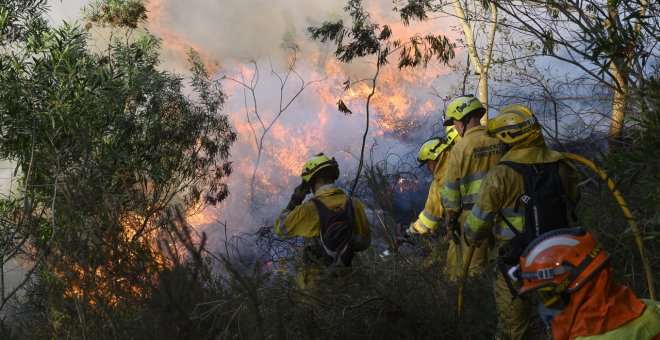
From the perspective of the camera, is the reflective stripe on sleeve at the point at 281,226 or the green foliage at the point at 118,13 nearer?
the reflective stripe on sleeve at the point at 281,226

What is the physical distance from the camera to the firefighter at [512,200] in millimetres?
4137

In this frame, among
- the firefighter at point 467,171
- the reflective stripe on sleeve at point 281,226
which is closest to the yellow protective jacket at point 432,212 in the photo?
the firefighter at point 467,171

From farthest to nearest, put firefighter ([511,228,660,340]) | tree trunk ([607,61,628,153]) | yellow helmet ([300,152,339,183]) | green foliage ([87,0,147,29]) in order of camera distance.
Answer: green foliage ([87,0,147,29]) < yellow helmet ([300,152,339,183]) < tree trunk ([607,61,628,153]) < firefighter ([511,228,660,340])

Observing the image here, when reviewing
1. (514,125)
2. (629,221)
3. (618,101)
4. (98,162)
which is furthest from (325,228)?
(98,162)

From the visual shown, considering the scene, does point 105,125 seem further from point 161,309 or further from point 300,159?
point 300,159

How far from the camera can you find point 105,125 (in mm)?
12961

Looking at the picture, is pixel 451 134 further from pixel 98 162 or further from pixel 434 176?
pixel 98 162

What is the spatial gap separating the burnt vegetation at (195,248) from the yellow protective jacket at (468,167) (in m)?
0.44

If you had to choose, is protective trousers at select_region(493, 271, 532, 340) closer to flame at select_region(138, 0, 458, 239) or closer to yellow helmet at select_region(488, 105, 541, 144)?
yellow helmet at select_region(488, 105, 541, 144)

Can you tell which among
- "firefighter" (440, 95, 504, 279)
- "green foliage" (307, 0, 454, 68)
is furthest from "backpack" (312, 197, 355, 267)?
"green foliage" (307, 0, 454, 68)

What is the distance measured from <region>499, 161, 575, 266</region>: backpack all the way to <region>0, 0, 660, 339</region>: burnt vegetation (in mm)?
202

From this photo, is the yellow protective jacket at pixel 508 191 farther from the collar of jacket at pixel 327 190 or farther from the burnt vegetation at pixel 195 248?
the collar of jacket at pixel 327 190

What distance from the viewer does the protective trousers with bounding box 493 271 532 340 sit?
4242mm

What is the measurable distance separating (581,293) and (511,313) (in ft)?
5.90
